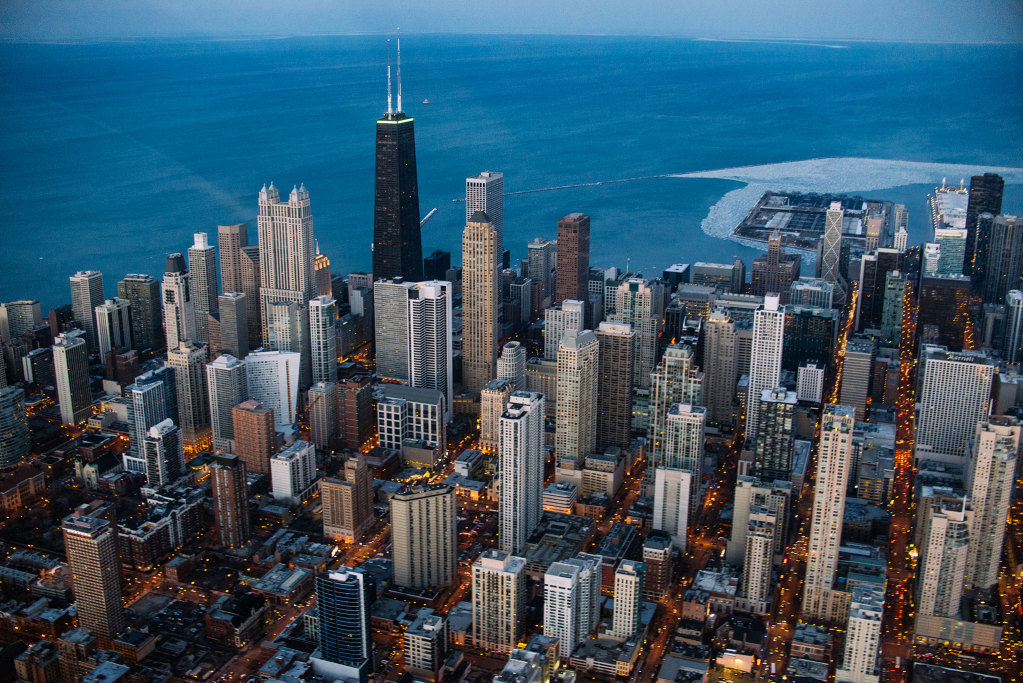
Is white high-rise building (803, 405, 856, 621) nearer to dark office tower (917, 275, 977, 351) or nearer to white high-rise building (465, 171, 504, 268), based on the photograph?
dark office tower (917, 275, 977, 351)

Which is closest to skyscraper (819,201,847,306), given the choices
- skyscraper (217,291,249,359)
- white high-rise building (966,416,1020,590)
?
white high-rise building (966,416,1020,590)

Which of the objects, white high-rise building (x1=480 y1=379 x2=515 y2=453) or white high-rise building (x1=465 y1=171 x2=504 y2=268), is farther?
white high-rise building (x1=465 y1=171 x2=504 y2=268)

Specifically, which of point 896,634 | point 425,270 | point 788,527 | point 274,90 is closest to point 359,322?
point 425,270

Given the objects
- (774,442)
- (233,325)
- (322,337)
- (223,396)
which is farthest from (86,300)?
(774,442)

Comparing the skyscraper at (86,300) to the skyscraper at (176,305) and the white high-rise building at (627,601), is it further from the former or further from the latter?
the white high-rise building at (627,601)

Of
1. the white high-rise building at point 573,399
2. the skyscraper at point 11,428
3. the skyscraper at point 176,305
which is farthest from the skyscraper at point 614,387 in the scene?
the skyscraper at point 11,428

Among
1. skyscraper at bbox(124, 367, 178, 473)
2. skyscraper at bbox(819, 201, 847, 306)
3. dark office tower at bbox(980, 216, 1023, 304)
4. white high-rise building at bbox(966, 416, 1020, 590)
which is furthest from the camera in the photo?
skyscraper at bbox(819, 201, 847, 306)
